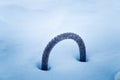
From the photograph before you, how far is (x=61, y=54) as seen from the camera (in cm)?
295

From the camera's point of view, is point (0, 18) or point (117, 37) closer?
point (117, 37)

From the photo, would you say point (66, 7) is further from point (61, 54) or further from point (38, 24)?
point (61, 54)

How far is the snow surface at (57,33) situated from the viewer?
2.67m

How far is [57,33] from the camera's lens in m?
3.39

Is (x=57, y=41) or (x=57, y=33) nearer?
(x=57, y=41)

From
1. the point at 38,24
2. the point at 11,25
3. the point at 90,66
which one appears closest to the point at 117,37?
the point at 90,66

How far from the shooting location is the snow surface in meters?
2.67

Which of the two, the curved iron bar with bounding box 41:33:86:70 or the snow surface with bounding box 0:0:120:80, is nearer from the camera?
the curved iron bar with bounding box 41:33:86:70

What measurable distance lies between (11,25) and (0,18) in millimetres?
240

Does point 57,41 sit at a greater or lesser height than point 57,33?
lesser

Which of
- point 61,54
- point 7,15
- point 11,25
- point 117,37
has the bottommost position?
point 61,54

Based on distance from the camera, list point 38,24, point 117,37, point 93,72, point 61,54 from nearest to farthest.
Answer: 1. point 93,72
2. point 61,54
3. point 117,37
4. point 38,24

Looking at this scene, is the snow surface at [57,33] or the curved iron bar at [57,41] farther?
the snow surface at [57,33]

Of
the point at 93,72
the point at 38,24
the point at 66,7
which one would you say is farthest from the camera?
the point at 66,7
